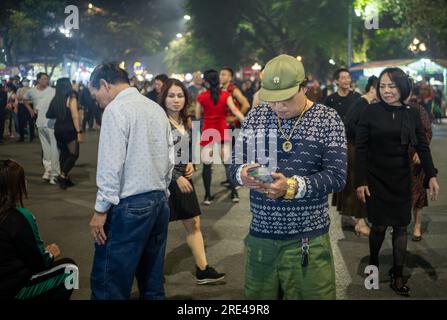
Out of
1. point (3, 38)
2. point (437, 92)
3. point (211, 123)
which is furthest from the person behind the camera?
point (3, 38)

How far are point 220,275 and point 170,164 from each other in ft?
6.08

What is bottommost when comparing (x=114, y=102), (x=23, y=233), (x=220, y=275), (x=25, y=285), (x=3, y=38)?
(x=220, y=275)

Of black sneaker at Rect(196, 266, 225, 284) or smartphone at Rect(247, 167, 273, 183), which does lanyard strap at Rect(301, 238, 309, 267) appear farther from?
black sneaker at Rect(196, 266, 225, 284)

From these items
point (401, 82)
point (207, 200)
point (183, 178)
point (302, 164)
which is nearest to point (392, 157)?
point (401, 82)

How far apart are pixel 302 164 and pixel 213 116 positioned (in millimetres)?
6251

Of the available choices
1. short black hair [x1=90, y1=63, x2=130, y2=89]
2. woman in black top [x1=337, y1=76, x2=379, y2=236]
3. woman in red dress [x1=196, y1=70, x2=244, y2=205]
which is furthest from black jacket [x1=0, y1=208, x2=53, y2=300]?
woman in red dress [x1=196, y1=70, x2=244, y2=205]

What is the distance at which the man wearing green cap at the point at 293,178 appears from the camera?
3.19 m

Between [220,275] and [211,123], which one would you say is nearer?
[220,275]

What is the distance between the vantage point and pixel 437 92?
28.9m

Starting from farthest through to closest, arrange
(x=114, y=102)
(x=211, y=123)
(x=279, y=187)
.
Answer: (x=211, y=123) < (x=114, y=102) < (x=279, y=187)

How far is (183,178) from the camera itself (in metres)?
5.39
